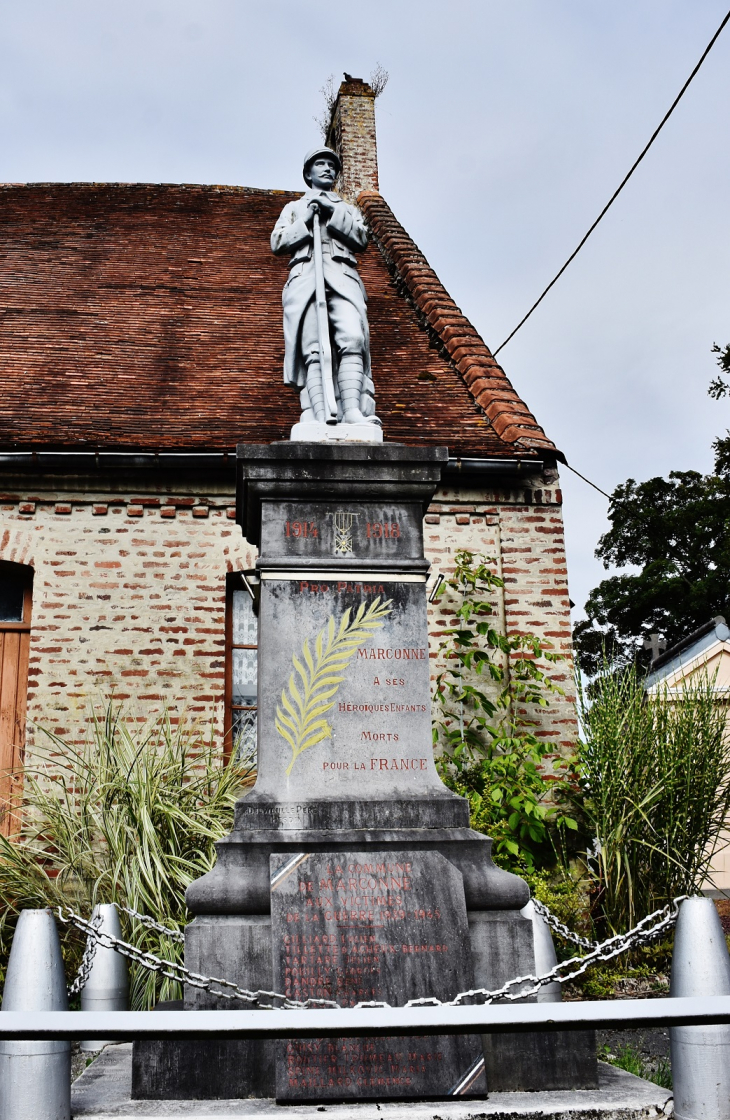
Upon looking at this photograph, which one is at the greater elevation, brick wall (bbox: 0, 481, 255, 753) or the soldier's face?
the soldier's face

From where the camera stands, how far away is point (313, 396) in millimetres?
5473

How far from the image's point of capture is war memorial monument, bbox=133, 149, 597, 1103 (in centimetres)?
361

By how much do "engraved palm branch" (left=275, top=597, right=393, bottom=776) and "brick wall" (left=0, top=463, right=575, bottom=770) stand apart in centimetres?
476

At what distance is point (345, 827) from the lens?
4.27 metres

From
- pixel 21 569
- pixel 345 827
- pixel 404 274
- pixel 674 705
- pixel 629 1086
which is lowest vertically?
pixel 629 1086

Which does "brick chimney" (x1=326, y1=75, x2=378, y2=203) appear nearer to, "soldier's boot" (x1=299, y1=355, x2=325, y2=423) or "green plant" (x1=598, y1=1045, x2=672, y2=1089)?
"soldier's boot" (x1=299, y1=355, x2=325, y2=423)

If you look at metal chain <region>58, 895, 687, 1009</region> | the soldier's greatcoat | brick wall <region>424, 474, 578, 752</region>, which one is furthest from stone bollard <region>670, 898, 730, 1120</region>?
brick wall <region>424, 474, 578, 752</region>

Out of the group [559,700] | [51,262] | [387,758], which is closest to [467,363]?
[559,700]

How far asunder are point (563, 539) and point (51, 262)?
24.2 ft

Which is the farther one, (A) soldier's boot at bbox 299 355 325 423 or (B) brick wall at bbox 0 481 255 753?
(B) brick wall at bbox 0 481 255 753

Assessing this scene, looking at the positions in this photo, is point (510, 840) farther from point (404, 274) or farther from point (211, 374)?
point (404, 274)

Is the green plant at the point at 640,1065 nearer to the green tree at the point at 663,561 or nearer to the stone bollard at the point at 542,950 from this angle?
the stone bollard at the point at 542,950

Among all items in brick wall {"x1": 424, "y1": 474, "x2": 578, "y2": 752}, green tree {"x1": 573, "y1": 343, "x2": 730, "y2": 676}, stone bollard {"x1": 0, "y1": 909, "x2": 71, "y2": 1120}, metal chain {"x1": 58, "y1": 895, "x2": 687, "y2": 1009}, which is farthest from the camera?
green tree {"x1": 573, "y1": 343, "x2": 730, "y2": 676}

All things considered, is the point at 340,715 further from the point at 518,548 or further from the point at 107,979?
the point at 518,548
